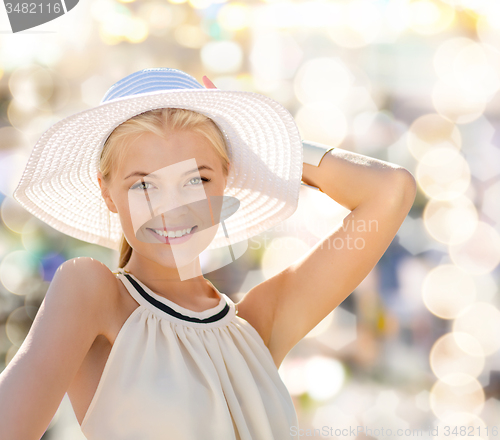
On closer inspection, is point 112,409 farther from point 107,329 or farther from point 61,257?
point 61,257

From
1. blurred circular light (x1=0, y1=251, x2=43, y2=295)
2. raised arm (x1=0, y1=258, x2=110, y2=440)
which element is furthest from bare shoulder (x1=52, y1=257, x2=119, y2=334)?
blurred circular light (x1=0, y1=251, x2=43, y2=295)

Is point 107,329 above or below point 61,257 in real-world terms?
above

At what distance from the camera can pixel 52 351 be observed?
1.86ft

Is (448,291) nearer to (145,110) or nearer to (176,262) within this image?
(176,262)

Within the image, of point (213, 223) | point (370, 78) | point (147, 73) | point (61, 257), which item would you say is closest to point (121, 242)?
point (213, 223)

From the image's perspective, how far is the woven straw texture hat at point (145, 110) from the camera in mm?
764

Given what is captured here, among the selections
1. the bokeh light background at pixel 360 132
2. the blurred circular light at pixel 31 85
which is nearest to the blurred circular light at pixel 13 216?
the bokeh light background at pixel 360 132

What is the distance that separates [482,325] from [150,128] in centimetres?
250

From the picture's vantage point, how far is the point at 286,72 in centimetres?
242

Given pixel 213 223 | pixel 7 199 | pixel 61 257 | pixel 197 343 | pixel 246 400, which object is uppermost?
pixel 213 223

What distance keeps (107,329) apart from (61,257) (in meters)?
1.86

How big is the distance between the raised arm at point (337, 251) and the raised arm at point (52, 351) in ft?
1.34

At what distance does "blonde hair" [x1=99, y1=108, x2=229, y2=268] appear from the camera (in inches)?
30.3

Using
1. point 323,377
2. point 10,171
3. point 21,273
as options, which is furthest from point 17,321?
point 323,377
